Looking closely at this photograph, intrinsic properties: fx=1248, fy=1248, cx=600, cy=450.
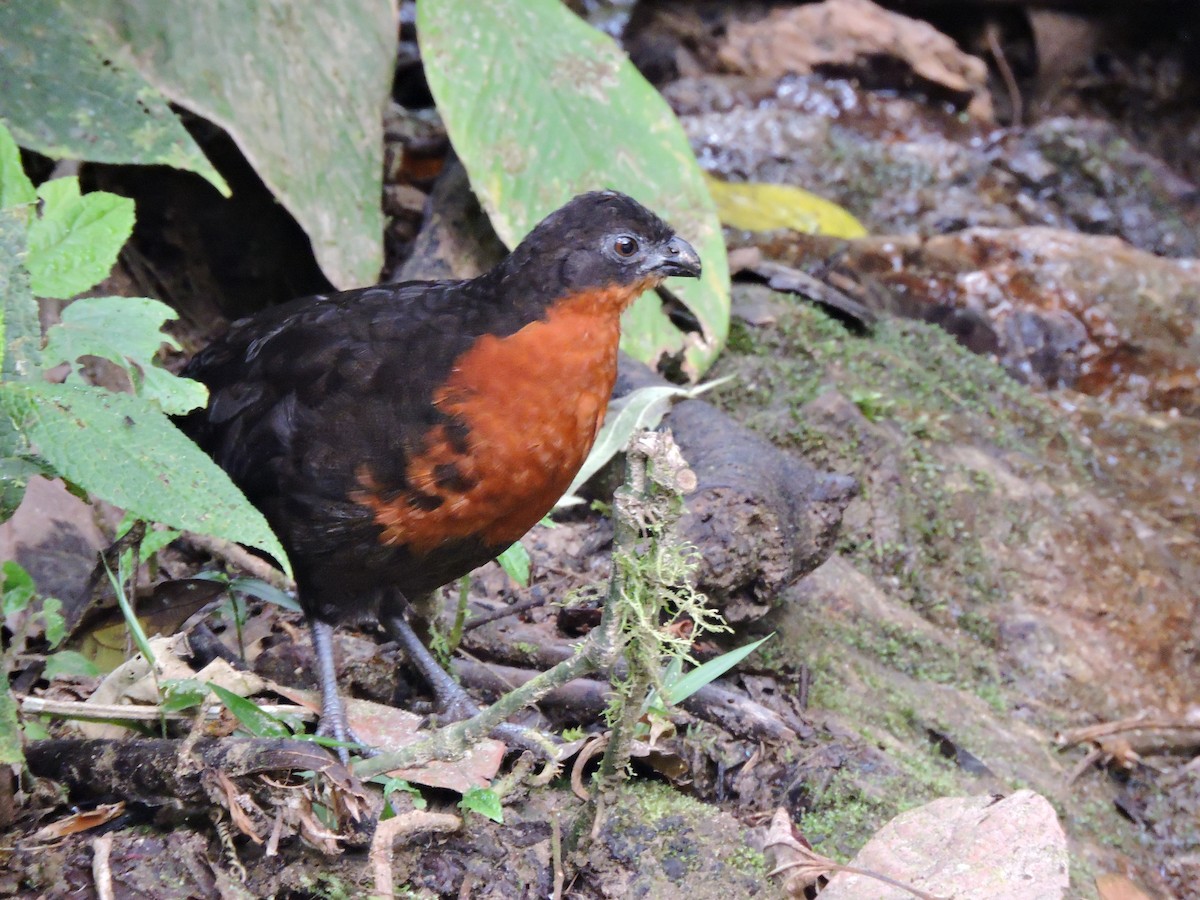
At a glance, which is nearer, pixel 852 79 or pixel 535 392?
pixel 535 392

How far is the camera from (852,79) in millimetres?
9820

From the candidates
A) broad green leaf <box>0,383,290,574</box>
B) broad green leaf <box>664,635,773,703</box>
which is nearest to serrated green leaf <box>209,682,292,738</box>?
broad green leaf <box>0,383,290,574</box>

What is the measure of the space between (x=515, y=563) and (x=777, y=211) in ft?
14.7

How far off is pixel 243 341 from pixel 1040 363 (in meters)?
4.68

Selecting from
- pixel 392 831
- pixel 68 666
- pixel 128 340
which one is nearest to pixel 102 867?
pixel 392 831

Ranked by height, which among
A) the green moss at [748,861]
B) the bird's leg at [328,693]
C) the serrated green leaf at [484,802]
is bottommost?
the green moss at [748,861]

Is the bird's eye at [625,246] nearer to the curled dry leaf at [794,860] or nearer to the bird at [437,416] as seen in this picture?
the bird at [437,416]

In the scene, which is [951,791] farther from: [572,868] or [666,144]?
[666,144]

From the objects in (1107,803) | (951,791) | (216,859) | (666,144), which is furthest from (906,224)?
(216,859)

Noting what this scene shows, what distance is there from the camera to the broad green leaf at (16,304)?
2092mm

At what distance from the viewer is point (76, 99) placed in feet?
13.4

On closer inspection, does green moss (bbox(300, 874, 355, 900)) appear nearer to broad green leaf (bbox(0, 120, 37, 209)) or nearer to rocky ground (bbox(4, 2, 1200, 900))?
rocky ground (bbox(4, 2, 1200, 900))

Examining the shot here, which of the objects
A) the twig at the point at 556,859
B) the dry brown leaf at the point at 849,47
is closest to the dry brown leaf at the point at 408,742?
the twig at the point at 556,859

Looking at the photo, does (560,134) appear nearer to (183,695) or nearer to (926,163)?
(183,695)
